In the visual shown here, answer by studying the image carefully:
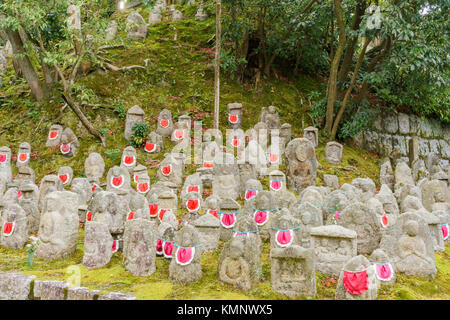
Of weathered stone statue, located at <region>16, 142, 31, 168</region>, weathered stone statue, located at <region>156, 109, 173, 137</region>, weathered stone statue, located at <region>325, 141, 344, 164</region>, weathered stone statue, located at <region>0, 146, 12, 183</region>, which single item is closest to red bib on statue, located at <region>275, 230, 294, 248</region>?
weathered stone statue, located at <region>325, 141, 344, 164</region>

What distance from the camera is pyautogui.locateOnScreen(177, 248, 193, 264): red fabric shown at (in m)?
4.97

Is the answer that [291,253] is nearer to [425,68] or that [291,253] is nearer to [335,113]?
[425,68]

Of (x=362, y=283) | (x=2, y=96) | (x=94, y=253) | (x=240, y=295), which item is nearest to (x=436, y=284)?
(x=362, y=283)

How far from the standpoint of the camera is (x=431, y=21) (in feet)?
38.1

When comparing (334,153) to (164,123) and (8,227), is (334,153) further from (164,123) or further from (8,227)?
(8,227)

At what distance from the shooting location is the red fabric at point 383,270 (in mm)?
4848

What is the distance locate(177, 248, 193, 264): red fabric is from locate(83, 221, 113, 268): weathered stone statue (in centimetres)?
138

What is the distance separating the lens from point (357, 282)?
4266 mm

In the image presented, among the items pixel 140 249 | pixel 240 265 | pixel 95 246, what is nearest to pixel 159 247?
pixel 140 249

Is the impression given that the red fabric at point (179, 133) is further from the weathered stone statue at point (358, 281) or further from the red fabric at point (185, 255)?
the weathered stone statue at point (358, 281)

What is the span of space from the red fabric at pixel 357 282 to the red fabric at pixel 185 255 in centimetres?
217

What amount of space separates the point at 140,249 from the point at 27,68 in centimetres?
1190

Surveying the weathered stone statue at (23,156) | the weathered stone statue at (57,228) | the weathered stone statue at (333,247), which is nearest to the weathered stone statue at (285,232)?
the weathered stone statue at (333,247)

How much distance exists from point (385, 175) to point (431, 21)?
5503 millimetres
